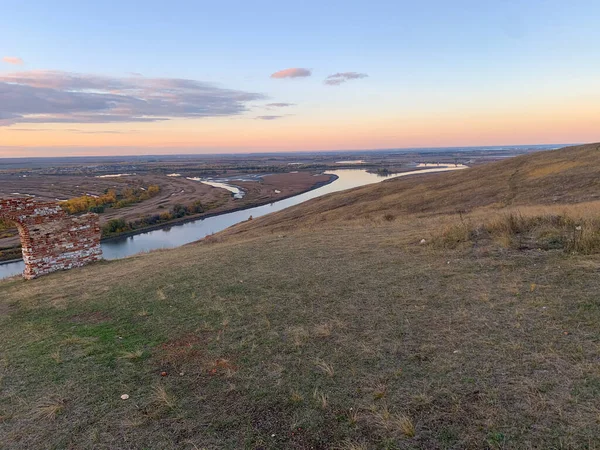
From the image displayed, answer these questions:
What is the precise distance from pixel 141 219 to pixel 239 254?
35750 mm

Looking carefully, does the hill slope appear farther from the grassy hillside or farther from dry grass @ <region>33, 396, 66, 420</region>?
dry grass @ <region>33, 396, 66, 420</region>

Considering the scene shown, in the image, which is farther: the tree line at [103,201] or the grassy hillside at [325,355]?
the tree line at [103,201]

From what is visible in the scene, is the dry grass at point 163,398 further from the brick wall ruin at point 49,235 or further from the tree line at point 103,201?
the tree line at point 103,201

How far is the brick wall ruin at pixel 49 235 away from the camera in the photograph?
10625 mm

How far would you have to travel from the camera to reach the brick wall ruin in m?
10.6

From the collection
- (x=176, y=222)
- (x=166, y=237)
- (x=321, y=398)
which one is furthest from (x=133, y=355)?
(x=176, y=222)

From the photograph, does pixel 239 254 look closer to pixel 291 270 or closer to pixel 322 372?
pixel 291 270

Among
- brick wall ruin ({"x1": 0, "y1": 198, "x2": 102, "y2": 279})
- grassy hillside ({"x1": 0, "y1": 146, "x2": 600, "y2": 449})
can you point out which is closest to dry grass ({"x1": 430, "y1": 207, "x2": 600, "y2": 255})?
grassy hillside ({"x1": 0, "y1": 146, "x2": 600, "y2": 449})

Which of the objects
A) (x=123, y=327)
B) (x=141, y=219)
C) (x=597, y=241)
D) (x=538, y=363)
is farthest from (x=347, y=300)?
(x=141, y=219)

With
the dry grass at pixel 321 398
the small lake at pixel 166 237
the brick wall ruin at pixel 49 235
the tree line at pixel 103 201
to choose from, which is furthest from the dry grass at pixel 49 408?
the tree line at pixel 103 201

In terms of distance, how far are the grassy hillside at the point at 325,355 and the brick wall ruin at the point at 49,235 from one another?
298 centimetres

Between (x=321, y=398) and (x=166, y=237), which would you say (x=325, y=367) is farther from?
(x=166, y=237)

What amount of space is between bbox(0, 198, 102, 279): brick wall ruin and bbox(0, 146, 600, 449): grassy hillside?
298 centimetres

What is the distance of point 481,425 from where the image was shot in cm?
297
